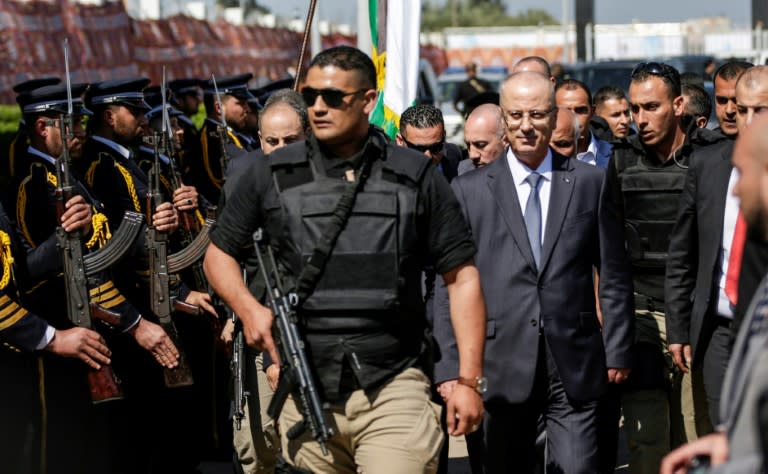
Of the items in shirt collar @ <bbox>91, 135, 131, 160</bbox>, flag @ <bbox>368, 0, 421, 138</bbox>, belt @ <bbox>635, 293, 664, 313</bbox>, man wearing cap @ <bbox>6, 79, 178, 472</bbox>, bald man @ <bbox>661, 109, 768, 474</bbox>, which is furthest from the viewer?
flag @ <bbox>368, 0, 421, 138</bbox>

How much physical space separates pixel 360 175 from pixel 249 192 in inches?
15.6

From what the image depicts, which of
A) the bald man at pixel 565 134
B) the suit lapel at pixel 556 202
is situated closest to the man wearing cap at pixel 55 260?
the suit lapel at pixel 556 202

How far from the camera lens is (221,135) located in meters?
9.96

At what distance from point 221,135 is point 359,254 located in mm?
5168

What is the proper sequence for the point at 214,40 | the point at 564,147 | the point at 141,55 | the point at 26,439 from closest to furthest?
the point at 26,439 → the point at 564,147 → the point at 141,55 → the point at 214,40

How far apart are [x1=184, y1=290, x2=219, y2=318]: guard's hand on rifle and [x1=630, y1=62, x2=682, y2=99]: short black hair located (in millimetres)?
2480

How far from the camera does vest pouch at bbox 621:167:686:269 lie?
702 centimetres

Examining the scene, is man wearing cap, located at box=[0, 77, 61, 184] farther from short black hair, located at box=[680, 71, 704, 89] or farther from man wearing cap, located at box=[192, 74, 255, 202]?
short black hair, located at box=[680, 71, 704, 89]

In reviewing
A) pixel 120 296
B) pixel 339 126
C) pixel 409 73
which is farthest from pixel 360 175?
pixel 409 73

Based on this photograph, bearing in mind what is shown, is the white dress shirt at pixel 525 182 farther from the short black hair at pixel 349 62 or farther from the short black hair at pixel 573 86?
the short black hair at pixel 573 86

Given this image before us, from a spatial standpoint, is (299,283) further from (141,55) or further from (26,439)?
(141,55)

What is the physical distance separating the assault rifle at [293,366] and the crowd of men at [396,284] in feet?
0.08

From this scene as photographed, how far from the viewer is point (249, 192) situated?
16.7 ft

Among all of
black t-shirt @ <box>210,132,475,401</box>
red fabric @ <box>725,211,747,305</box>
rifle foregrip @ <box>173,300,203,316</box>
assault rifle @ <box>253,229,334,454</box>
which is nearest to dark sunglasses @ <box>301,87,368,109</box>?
black t-shirt @ <box>210,132,475,401</box>
